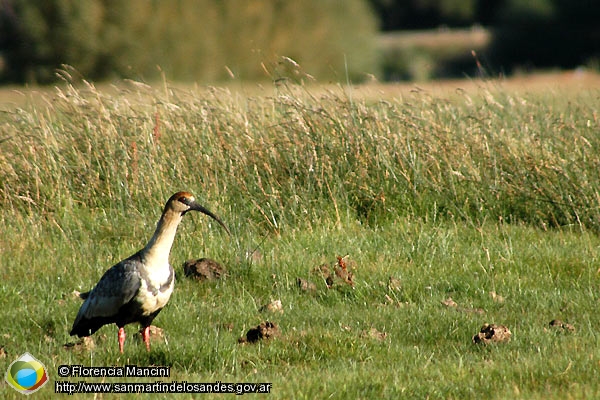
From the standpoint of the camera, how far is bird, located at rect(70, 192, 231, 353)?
16.3 feet

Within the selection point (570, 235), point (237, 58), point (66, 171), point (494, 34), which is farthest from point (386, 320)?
point (494, 34)

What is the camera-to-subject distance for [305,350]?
526cm

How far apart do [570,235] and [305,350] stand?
363cm

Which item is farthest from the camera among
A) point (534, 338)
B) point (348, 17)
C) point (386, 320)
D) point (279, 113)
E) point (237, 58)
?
point (348, 17)

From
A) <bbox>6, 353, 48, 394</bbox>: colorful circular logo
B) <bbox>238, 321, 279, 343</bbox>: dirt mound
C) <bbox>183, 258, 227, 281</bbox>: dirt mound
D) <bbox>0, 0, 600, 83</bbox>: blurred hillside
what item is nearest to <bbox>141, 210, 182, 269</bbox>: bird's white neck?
<bbox>238, 321, 279, 343</bbox>: dirt mound

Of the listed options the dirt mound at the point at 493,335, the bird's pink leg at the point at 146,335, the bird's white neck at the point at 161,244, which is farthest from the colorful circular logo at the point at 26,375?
the dirt mound at the point at 493,335

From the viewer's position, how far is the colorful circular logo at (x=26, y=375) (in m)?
4.67

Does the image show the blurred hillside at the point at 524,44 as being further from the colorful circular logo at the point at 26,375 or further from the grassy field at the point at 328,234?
the colorful circular logo at the point at 26,375

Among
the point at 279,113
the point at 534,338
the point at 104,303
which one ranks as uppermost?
the point at 279,113

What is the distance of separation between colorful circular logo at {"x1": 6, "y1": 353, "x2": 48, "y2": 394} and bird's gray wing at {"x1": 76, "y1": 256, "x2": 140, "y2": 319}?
438 millimetres

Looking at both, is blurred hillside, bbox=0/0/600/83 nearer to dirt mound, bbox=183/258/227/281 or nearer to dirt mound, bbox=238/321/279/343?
dirt mound, bbox=183/258/227/281

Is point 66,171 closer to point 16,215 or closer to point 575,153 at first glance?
point 16,215

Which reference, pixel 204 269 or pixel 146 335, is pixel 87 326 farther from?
pixel 204 269

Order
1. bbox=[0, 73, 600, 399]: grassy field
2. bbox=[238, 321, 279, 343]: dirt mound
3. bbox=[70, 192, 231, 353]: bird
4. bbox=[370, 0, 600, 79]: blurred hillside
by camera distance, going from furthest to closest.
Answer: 1. bbox=[370, 0, 600, 79]: blurred hillside
2. bbox=[238, 321, 279, 343]: dirt mound
3. bbox=[0, 73, 600, 399]: grassy field
4. bbox=[70, 192, 231, 353]: bird
